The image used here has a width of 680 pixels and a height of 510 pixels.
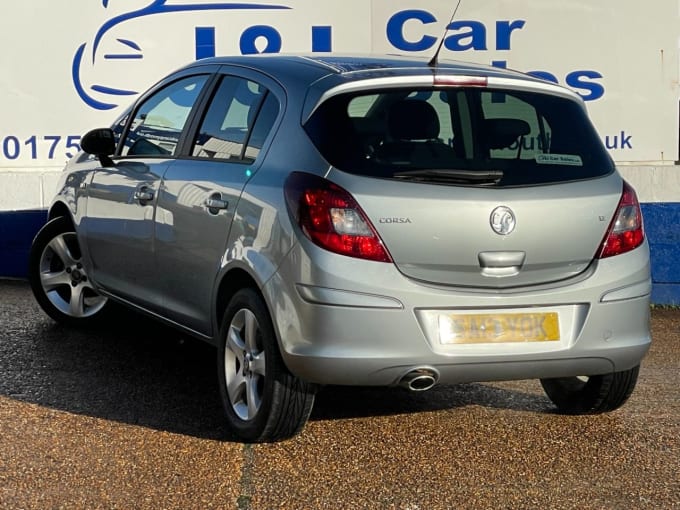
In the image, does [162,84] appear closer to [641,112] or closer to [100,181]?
[100,181]

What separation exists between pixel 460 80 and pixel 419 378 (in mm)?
1283

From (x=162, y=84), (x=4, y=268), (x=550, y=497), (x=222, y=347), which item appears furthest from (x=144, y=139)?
(x=4, y=268)

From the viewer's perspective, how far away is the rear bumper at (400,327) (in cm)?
494

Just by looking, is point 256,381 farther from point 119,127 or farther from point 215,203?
point 119,127

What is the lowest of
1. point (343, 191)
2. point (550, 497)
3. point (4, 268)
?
point (4, 268)

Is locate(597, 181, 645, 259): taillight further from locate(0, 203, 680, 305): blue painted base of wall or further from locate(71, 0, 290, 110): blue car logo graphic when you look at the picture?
locate(71, 0, 290, 110): blue car logo graphic

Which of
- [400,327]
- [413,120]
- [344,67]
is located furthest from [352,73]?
[400,327]

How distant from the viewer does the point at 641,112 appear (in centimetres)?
1097

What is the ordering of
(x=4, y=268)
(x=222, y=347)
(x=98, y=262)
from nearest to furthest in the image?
(x=222, y=347), (x=98, y=262), (x=4, y=268)

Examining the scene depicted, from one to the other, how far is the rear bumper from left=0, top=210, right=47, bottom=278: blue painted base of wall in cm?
565

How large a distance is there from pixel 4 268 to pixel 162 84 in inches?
161

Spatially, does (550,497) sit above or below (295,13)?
below

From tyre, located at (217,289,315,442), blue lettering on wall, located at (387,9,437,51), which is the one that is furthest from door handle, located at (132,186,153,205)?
blue lettering on wall, located at (387,9,437,51)

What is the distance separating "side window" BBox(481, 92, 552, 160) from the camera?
5312 mm
